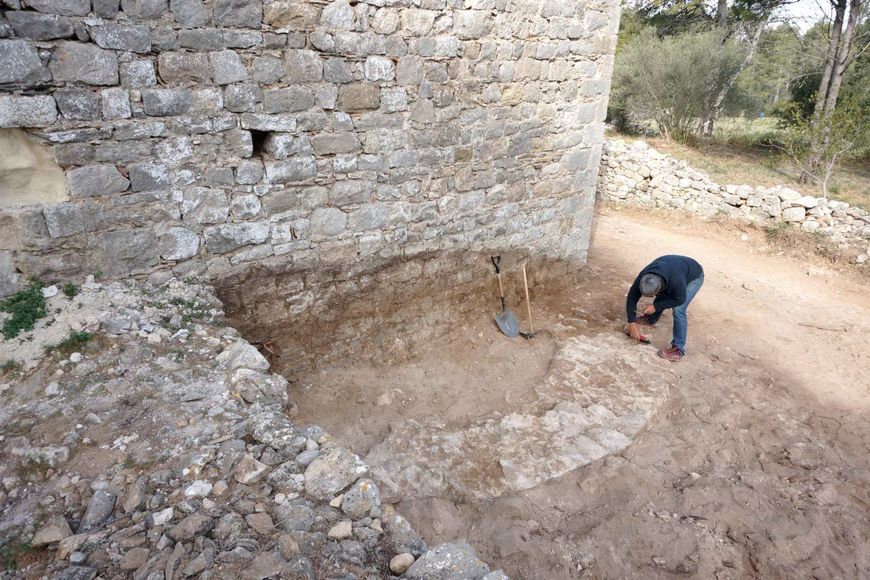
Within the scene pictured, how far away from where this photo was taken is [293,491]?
2.44m

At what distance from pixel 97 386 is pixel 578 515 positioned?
3217 millimetres

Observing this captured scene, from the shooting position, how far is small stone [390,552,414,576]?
6.98 ft

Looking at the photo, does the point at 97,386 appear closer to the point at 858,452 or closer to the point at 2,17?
the point at 2,17

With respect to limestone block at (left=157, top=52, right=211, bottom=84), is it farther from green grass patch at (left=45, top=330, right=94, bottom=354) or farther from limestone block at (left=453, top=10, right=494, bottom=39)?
limestone block at (left=453, top=10, right=494, bottom=39)

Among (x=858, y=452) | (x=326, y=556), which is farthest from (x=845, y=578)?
(x=326, y=556)

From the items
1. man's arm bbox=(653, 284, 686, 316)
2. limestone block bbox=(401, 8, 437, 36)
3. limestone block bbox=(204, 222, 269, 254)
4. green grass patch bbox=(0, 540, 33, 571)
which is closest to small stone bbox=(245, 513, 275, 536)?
green grass patch bbox=(0, 540, 33, 571)

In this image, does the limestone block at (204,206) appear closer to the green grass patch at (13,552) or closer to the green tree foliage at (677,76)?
the green grass patch at (13,552)

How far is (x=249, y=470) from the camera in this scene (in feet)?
8.21

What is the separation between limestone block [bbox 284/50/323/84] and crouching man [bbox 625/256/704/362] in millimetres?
3665

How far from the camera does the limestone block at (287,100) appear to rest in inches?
152

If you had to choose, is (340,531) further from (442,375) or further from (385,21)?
(385,21)

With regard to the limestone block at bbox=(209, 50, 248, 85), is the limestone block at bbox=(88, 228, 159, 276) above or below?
below

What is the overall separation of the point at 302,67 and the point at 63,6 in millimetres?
1467

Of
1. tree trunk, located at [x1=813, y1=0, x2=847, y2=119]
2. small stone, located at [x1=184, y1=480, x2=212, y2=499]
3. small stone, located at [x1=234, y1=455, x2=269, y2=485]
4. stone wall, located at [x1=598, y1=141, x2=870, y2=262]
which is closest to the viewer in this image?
small stone, located at [x1=184, y1=480, x2=212, y2=499]
